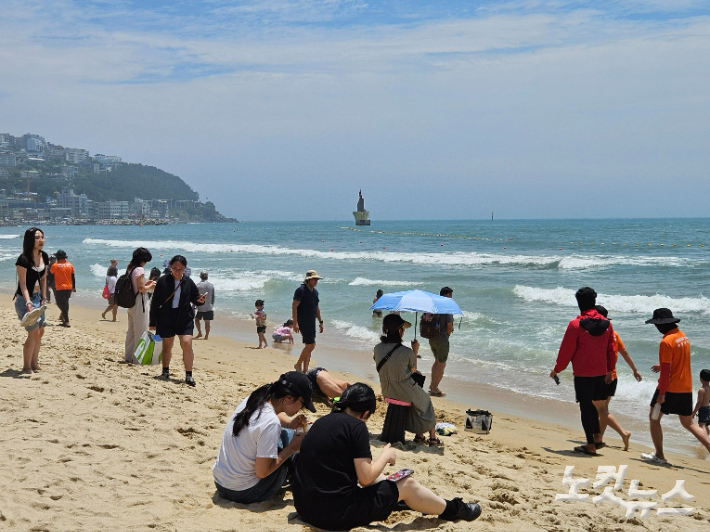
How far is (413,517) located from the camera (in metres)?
4.55

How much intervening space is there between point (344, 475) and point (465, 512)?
978 millimetres

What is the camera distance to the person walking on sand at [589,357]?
670 cm

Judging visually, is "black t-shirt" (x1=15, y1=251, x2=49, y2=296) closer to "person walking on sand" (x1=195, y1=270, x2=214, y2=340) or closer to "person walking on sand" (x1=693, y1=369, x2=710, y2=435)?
"person walking on sand" (x1=195, y1=270, x2=214, y2=340)

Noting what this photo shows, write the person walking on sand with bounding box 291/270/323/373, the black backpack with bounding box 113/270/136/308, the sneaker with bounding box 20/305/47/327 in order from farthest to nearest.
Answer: the person walking on sand with bounding box 291/270/323/373 < the black backpack with bounding box 113/270/136/308 < the sneaker with bounding box 20/305/47/327

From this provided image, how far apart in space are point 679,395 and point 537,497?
232 cm

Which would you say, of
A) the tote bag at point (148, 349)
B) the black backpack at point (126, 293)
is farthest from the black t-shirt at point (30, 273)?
the tote bag at point (148, 349)

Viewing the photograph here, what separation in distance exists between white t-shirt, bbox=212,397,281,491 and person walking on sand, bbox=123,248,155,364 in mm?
3939

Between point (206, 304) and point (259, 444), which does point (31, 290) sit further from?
point (206, 304)

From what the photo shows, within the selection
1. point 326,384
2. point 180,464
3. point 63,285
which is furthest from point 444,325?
point 63,285

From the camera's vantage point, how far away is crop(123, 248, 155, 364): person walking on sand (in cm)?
798

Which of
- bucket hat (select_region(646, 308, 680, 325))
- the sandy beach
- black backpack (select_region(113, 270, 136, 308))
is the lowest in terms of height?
the sandy beach

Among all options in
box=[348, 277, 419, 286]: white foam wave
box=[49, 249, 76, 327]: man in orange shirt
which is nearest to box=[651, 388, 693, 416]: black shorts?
box=[49, 249, 76, 327]: man in orange shirt

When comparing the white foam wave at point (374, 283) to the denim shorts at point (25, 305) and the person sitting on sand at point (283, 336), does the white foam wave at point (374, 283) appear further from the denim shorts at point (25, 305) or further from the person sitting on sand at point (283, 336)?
the denim shorts at point (25, 305)

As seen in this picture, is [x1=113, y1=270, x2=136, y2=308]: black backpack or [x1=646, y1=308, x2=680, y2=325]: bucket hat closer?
[x1=646, y1=308, x2=680, y2=325]: bucket hat
